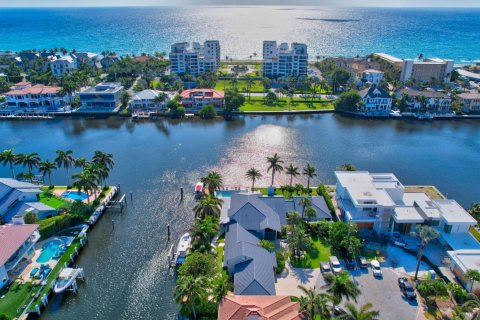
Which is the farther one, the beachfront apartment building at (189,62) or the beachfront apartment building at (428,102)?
the beachfront apartment building at (189,62)

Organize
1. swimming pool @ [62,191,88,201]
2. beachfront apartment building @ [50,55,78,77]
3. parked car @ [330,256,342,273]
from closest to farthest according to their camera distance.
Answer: parked car @ [330,256,342,273] → swimming pool @ [62,191,88,201] → beachfront apartment building @ [50,55,78,77]

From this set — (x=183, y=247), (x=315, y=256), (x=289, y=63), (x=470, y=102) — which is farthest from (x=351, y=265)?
(x=289, y=63)

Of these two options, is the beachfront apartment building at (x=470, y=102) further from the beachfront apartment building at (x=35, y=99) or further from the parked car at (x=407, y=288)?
the beachfront apartment building at (x=35, y=99)

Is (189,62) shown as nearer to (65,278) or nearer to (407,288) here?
(65,278)

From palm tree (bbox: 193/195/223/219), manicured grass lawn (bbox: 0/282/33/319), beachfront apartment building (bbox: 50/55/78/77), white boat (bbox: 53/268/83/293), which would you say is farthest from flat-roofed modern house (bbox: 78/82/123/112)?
manicured grass lawn (bbox: 0/282/33/319)

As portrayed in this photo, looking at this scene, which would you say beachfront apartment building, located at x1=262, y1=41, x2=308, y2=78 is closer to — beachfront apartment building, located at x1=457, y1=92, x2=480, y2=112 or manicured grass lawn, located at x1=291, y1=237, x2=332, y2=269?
beachfront apartment building, located at x1=457, y1=92, x2=480, y2=112

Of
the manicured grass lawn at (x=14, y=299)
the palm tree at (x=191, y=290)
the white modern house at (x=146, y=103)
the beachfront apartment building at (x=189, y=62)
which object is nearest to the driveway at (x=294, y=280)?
the palm tree at (x=191, y=290)
